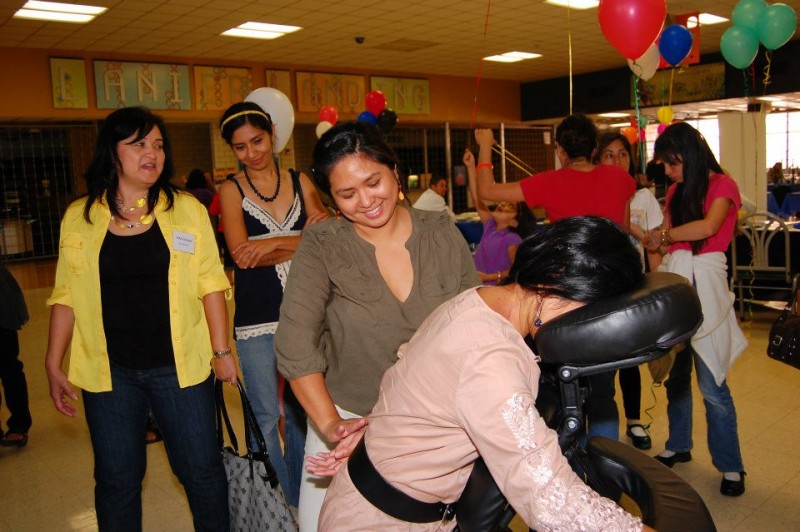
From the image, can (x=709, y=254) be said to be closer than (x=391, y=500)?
No

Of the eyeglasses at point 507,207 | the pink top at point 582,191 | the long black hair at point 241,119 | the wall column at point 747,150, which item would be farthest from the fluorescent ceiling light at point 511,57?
the long black hair at point 241,119

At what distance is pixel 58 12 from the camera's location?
7.64m

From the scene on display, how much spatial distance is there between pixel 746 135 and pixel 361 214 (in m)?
8.81

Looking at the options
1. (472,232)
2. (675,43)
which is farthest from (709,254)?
(472,232)

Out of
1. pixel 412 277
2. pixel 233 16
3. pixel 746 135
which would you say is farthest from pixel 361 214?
pixel 746 135

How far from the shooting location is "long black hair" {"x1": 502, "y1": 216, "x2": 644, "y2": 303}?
1014mm

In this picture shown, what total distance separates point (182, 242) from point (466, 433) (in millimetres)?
1316

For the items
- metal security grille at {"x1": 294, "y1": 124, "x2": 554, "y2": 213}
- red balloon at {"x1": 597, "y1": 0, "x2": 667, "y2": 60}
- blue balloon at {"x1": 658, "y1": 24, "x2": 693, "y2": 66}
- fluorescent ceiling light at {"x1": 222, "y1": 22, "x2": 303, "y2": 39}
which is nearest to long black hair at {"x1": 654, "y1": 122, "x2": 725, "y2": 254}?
red balloon at {"x1": 597, "y1": 0, "x2": 667, "y2": 60}

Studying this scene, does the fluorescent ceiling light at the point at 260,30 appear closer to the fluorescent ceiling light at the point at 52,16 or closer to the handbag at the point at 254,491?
the fluorescent ceiling light at the point at 52,16

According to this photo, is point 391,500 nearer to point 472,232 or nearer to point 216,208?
point 216,208

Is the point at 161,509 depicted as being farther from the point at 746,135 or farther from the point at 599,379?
the point at 746,135

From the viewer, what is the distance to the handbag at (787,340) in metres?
2.02

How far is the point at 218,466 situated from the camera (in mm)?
2115

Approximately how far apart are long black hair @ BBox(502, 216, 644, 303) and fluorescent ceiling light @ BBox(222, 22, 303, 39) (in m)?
8.47
